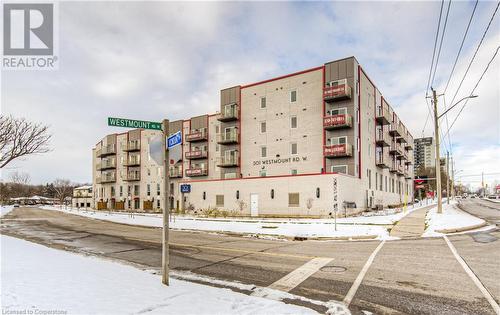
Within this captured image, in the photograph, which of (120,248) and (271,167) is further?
(271,167)

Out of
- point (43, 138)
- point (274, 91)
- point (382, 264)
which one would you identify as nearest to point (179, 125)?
point (274, 91)

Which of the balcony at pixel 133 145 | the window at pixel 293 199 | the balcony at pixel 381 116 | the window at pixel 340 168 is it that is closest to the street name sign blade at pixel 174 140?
the window at pixel 293 199

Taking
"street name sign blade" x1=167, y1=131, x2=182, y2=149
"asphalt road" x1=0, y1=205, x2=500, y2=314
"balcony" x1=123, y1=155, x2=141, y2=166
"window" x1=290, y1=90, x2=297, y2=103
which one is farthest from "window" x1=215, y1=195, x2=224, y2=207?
"street name sign blade" x1=167, y1=131, x2=182, y2=149

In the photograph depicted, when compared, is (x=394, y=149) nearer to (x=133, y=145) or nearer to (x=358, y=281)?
(x=358, y=281)

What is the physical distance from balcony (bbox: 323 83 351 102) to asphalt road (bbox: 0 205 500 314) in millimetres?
19619

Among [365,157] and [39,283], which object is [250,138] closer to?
[365,157]

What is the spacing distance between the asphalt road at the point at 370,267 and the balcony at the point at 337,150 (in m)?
16.8

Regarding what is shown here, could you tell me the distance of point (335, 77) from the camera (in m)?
33.1

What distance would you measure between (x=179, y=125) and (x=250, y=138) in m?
19.2

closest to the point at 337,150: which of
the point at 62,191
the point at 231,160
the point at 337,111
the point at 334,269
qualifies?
the point at 337,111

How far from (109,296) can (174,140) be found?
10.1ft

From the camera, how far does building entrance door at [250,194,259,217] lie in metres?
32.7

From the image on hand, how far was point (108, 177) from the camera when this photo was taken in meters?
66.3

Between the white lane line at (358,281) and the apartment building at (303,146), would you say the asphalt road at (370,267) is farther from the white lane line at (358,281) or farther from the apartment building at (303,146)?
the apartment building at (303,146)
